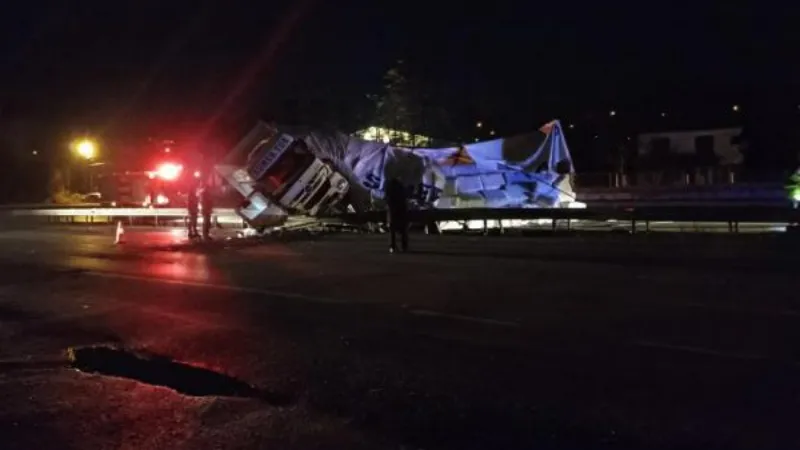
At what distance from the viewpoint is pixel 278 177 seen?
25938mm

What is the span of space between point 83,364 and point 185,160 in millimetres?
23411

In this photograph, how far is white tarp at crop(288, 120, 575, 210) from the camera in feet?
86.8

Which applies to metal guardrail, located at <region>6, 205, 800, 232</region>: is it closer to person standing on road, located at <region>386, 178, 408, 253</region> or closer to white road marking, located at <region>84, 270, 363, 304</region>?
person standing on road, located at <region>386, 178, 408, 253</region>

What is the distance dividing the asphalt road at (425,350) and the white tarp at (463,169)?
30.2 ft

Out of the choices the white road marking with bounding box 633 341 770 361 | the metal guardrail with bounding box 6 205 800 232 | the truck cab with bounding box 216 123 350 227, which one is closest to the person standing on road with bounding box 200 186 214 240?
the truck cab with bounding box 216 123 350 227

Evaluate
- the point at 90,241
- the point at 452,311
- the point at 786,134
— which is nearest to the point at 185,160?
the point at 90,241

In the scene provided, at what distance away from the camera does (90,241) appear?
2586 centimetres

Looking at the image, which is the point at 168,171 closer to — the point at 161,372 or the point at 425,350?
the point at 161,372

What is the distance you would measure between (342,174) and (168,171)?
15653 mm

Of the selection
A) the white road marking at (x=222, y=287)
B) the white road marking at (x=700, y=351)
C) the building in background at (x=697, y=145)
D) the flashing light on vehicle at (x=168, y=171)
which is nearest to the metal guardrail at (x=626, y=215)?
the white road marking at (x=222, y=287)

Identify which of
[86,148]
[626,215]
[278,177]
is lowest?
[626,215]

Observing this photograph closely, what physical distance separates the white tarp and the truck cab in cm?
32

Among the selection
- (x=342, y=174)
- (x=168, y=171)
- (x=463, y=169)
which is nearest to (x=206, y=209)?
(x=342, y=174)

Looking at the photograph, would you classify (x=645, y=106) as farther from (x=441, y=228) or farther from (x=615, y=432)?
(x=615, y=432)
